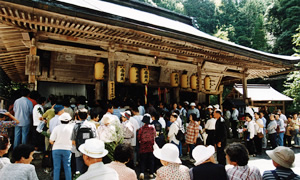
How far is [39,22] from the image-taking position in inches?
242

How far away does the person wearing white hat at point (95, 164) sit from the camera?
2.37 meters

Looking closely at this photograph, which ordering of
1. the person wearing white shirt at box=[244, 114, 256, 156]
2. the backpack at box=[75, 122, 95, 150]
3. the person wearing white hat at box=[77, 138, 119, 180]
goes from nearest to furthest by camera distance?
the person wearing white hat at box=[77, 138, 119, 180] → the backpack at box=[75, 122, 95, 150] → the person wearing white shirt at box=[244, 114, 256, 156]

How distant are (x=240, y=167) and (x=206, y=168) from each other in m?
0.50

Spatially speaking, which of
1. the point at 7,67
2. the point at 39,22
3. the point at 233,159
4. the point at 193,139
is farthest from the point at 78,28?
the point at 7,67

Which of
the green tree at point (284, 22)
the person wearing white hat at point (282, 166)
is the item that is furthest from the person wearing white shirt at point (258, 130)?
the green tree at point (284, 22)

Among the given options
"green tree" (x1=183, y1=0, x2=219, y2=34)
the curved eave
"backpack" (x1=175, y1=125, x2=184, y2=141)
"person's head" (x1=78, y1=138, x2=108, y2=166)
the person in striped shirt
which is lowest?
"backpack" (x1=175, y1=125, x2=184, y2=141)

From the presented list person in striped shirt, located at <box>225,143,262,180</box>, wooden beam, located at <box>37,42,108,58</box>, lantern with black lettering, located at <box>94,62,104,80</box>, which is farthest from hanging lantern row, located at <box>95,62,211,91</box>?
person in striped shirt, located at <box>225,143,262,180</box>

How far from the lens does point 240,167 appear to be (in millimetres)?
2902

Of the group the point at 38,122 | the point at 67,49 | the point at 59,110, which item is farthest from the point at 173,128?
the point at 67,49

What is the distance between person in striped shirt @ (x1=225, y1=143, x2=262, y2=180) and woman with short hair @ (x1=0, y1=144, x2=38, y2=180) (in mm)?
2604

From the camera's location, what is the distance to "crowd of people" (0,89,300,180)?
2.73 m

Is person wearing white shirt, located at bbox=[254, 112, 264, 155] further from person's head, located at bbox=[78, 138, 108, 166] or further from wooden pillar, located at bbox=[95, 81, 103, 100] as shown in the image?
person's head, located at bbox=[78, 138, 108, 166]

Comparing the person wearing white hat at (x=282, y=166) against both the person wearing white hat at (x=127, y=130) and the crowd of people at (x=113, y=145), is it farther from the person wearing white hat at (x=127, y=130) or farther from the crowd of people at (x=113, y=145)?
the person wearing white hat at (x=127, y=130)

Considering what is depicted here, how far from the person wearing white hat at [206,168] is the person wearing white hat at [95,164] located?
108cm
